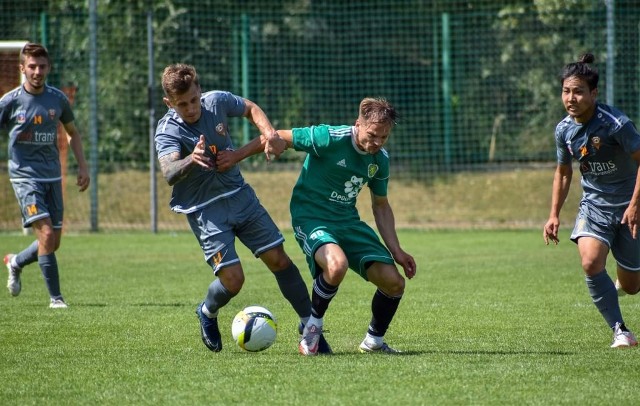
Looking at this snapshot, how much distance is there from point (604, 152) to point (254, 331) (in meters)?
2.60

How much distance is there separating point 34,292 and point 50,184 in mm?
1440

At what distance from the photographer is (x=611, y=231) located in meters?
6.78

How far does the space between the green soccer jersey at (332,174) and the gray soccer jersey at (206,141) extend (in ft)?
1.48

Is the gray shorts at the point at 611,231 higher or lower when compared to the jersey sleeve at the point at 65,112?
lower

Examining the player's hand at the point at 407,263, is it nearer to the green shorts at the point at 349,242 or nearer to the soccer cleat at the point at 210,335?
the green shorts at the point at 349,242

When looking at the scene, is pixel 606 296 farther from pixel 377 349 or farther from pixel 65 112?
pixel 65 112

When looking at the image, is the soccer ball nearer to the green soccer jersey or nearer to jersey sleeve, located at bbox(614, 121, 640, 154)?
the green soccer jersey

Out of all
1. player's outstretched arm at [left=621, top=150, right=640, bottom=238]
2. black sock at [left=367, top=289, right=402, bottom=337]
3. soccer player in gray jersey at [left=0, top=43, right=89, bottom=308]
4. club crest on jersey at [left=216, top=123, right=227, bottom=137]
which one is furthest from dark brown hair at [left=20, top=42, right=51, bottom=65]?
player's outstretched arm at [left=621, top=150, right=640, bottom=238]

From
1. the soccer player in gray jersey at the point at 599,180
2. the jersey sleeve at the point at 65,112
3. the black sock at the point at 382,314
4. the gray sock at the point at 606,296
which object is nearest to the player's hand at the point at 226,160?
the black sock at the point at 382,314

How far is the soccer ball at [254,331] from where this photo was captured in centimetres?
618

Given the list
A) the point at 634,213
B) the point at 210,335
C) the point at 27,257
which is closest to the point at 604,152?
the point at 634,213

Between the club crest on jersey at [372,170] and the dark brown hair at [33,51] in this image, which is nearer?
the club crest on jersey at [372,170]

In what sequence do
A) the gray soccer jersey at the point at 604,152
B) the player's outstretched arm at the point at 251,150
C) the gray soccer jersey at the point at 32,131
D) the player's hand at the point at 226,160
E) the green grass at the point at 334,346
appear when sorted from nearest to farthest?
the green grass at the point at 334,346, the player's outstretched arm at the point at 251,150, the player's hand at the point at 226,160, the gray soccer jersey at the point at 604,152, the gray soccer jersey at the point at 32,131

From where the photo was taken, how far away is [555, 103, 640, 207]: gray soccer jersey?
6.60 metres
